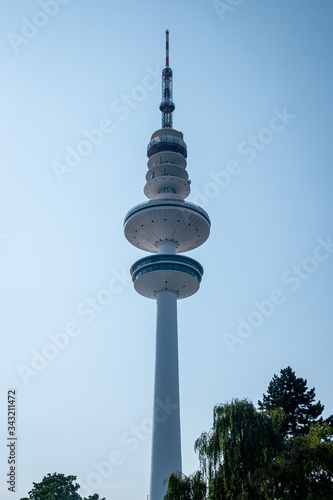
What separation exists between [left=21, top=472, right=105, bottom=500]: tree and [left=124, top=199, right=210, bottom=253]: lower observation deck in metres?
37.5

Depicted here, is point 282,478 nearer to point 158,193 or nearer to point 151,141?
point 158,193

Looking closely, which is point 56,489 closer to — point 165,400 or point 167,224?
point 165,400

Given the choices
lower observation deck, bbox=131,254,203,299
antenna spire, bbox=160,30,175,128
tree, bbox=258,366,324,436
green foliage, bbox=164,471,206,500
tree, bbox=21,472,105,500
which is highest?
antenna spire, bbox=160,30,175,128

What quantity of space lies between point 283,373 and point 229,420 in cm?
2399

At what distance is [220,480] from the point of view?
101ft

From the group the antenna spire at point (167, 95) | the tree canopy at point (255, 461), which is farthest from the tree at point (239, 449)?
the antenna spire at point (167, 95)

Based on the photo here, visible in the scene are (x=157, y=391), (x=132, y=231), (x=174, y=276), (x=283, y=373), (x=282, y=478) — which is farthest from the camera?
(x=132, y=231)

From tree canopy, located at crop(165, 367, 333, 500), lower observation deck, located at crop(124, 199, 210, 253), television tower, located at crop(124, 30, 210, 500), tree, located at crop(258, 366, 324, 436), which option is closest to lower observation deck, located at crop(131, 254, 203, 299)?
television tower, located at crop(124, 30, 210, 500)

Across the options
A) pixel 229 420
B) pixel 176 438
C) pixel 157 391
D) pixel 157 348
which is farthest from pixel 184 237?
pixel 229 420

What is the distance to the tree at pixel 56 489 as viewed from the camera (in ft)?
209

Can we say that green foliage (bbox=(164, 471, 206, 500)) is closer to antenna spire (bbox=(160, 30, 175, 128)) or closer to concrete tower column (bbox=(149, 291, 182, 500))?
concrete tower column (bbox=(149, 291, 182, 500))

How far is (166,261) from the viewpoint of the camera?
216ft

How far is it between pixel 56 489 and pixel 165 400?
22.6 metres

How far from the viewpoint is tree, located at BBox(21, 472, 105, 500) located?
63.7 m
